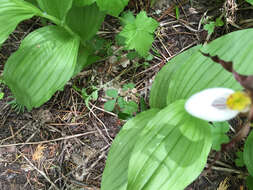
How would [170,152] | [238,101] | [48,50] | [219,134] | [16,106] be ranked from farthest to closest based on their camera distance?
[16,106]
[48,50]
[219,134]
[170,152]
[238,101]

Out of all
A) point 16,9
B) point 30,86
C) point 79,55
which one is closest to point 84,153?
point 30,86

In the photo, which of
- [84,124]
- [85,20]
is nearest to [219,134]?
[84,124]

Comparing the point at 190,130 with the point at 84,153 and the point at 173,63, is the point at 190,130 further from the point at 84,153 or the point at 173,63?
the point at 84,153

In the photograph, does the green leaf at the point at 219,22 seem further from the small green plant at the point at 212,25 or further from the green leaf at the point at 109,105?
the green leaf at the point at 109,105

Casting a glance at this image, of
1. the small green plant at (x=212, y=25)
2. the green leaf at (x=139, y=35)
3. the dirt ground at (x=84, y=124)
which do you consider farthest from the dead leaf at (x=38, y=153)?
the small green plant at (x=212, y=25)

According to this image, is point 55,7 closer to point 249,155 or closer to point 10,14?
point 10,14

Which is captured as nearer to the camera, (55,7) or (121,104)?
(55,7)
